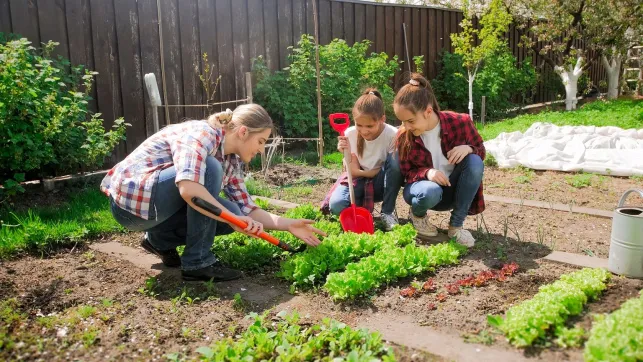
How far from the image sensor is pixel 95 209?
Answer: 196 inches

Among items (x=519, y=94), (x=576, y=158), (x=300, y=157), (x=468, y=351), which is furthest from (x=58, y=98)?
(x=519, y=94)

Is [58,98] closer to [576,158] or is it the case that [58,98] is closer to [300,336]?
[300,336]

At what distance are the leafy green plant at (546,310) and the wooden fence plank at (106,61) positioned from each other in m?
5.56

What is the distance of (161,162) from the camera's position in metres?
3.22

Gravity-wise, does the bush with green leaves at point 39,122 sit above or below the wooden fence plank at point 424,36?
below

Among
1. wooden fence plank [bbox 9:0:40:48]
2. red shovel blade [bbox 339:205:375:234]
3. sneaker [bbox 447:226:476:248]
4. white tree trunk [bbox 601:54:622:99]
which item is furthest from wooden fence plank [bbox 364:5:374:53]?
white tree trunk [bbox 601:54:622:99]

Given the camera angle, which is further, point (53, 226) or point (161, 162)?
point (53, 226)

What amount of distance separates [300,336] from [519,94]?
44.5ft

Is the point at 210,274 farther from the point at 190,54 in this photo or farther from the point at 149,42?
the point at 190,54

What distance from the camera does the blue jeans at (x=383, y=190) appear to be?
420cm

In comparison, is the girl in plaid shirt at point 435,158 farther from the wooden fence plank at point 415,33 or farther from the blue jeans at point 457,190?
the wooden fence plank at point 415,33

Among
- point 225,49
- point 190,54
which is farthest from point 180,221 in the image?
point 225,49

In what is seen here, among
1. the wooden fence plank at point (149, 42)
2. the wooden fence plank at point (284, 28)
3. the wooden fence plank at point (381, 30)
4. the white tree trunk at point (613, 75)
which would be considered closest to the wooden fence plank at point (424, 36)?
the wooden fence plank at point (381, 30)

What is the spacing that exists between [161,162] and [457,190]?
6.69 feet
